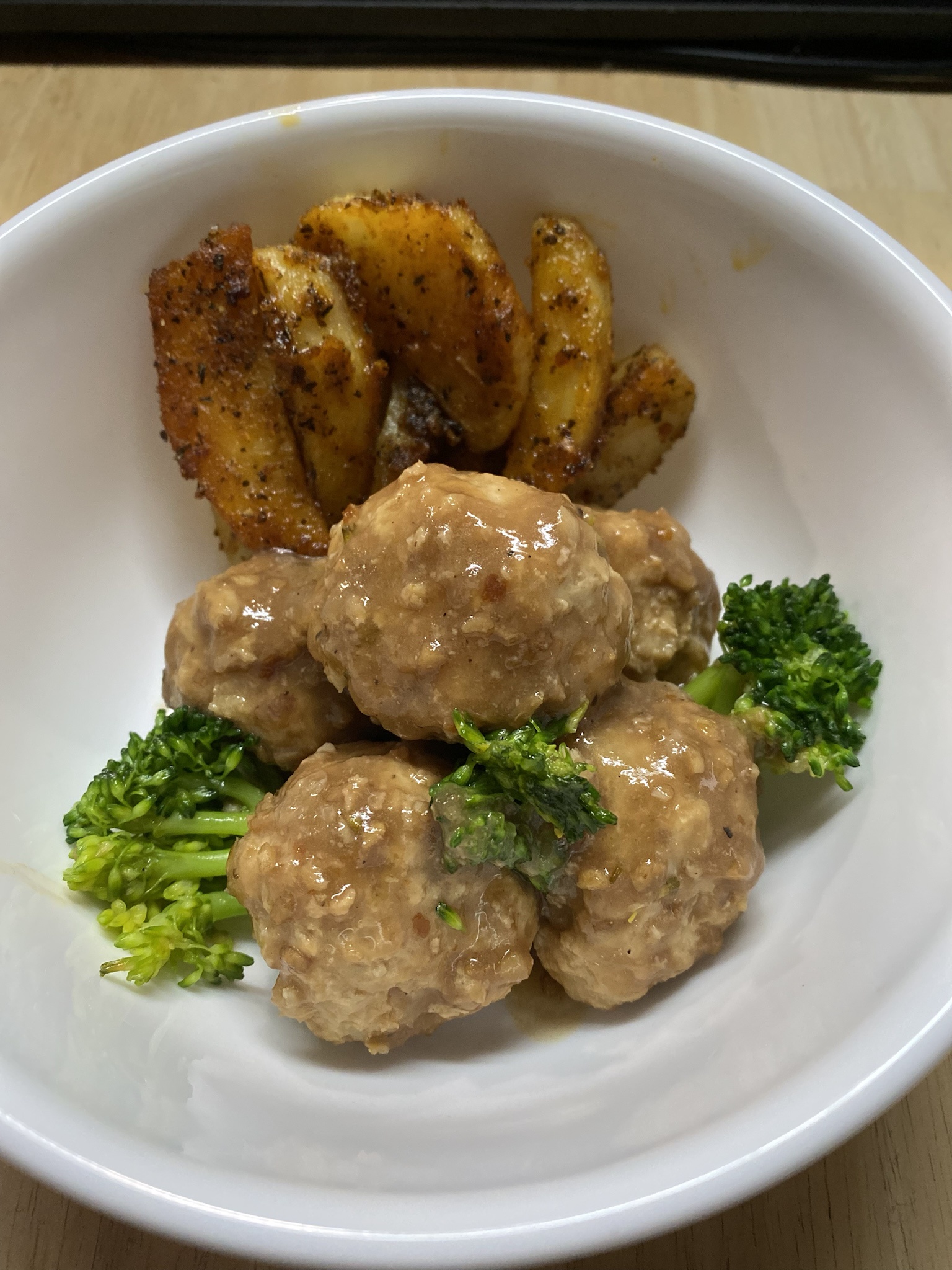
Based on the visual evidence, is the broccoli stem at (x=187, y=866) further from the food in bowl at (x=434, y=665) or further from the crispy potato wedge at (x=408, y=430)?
the crispy potato wedge at (x=408, y=430)

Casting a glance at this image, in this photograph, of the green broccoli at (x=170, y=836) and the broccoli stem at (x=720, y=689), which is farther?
the broccoli stem at (x=720, y=689)

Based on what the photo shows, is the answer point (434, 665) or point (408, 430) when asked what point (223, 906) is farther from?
point (408, 430)

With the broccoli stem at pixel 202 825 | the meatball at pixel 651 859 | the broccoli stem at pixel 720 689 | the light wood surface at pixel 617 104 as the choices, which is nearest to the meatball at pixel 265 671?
the broccoli stem at pixel 202 825

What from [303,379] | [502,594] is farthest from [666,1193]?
[303,379]

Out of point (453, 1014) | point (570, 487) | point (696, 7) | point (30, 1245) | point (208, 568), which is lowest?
point (30, 1245)

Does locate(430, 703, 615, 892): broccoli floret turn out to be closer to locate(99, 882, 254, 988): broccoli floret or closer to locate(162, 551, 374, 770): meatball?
locate(162, 551, 374, 770): meatball

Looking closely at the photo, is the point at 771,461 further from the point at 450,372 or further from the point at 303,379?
the point at 303,379

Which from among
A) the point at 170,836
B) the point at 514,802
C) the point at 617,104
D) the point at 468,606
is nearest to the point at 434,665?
the point at 468,606
